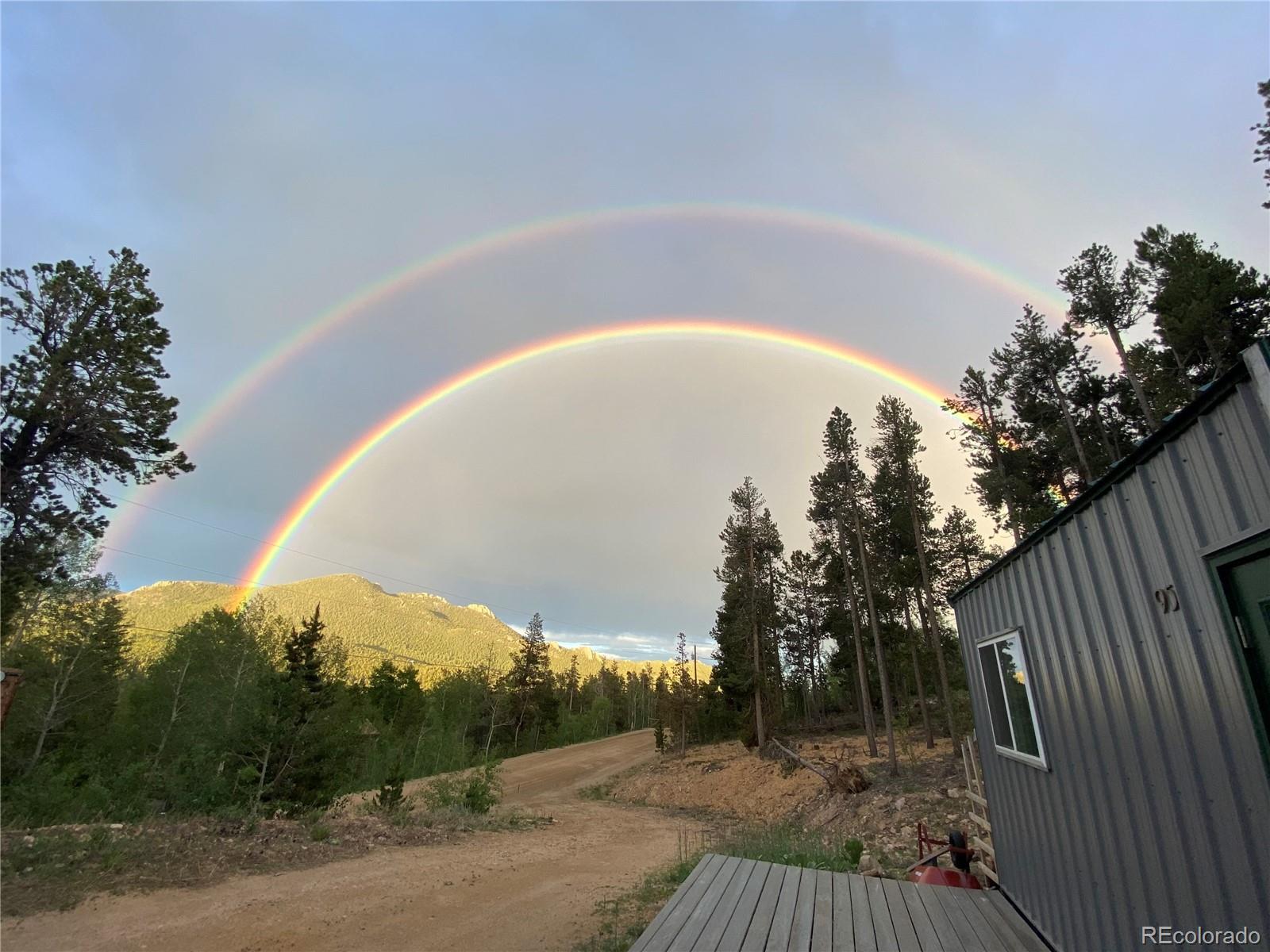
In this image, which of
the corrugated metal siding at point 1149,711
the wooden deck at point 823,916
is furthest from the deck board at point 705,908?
the corrugated metal siding at point 1149,711

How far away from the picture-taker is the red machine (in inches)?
232

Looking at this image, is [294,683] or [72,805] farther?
[294,683]

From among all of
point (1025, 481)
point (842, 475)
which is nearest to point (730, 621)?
point (842, 475)

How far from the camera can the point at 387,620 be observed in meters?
132

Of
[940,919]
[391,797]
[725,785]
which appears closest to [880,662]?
[725,785]

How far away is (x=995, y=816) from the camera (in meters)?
5.67

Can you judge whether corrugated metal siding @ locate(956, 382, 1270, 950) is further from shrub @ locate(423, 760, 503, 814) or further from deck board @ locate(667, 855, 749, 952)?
shrub @ locate(423, 760, 503, 814)

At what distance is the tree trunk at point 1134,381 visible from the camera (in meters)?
16.3

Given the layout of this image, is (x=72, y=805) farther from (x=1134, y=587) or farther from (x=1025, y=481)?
(x=1025, y=481)

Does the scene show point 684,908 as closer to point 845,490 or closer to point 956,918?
point 956,918

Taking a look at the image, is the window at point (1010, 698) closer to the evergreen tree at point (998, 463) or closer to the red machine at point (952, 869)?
the red machine at point (952, 869)

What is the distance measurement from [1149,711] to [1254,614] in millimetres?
980

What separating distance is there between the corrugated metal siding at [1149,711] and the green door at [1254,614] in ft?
0.23

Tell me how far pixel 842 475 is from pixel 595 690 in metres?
64.1
